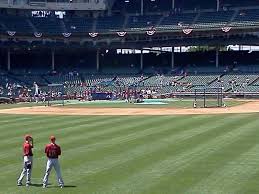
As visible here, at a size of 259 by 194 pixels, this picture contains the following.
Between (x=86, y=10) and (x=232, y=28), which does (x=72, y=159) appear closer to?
(x=232, y=28)

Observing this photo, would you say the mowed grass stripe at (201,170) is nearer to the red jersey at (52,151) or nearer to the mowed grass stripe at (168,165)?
the mowed grass stripe at (168,165)

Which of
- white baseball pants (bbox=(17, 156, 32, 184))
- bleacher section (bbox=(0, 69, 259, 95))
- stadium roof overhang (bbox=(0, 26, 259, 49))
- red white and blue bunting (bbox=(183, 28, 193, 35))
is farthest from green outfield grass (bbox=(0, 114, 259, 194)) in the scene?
stadium roof overhang (bbox=(0, 26, 259, 49))

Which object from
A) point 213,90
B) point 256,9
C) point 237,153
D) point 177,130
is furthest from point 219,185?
point 256,9

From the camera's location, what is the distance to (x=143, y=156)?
949 inches

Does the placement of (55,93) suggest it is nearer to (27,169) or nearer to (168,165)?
(168,165)

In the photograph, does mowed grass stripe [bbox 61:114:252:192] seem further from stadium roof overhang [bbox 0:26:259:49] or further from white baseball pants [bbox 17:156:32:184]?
stadium roof overhang [bbox 0:26:259:49]

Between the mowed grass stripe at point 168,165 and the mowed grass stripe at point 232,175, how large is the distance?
1438 millimetres

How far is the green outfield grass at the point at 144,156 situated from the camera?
59.6ft

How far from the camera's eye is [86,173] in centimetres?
2038

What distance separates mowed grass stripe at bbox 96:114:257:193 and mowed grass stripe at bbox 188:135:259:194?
4.72 feet

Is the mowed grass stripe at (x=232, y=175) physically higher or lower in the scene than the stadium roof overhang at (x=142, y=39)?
lower

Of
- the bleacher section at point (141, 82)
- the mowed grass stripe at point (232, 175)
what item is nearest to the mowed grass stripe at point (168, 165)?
the mowed grass stripe at point (232, 175)

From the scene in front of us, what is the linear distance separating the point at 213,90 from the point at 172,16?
22.5 meters

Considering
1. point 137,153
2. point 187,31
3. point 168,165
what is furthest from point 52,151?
point 187,31
